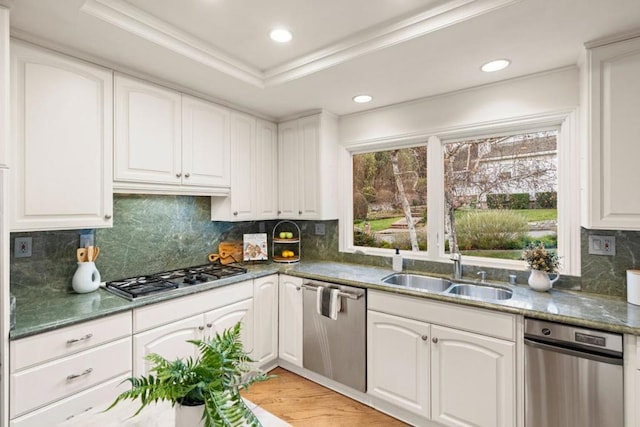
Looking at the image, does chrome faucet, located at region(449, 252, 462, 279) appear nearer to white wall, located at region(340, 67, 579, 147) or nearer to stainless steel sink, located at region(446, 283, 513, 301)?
stainless steel sink, located at region(446, 283, 513, 301)

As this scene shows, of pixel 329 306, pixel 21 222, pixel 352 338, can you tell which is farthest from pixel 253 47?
pixel 352 338

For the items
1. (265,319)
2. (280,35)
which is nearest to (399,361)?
(265,319)

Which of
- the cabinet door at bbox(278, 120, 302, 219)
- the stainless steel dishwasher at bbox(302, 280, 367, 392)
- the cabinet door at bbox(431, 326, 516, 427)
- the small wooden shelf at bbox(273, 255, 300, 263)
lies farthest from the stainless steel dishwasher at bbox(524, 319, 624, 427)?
the cabinet door at bbox(278, 120, 302, 219)

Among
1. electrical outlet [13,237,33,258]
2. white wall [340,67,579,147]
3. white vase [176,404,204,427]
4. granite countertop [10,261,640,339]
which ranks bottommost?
granite countertop [10,261,640,339]

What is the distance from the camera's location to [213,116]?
2648mm

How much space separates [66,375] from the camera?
1605mm

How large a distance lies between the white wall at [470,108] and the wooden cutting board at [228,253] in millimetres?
1463

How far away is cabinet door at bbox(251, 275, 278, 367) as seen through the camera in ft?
8.62

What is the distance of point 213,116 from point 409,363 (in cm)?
240

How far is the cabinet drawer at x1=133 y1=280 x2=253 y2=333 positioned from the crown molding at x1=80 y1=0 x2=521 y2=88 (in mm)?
1536

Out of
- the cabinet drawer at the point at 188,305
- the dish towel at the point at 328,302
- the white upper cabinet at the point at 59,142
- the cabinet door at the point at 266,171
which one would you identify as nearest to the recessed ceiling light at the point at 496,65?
the dish towel at the point at 328,302

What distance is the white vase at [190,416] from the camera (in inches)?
30.2

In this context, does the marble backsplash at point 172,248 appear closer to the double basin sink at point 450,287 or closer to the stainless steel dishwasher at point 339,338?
the double basin sink at point 450,287

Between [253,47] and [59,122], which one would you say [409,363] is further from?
[59,122]
